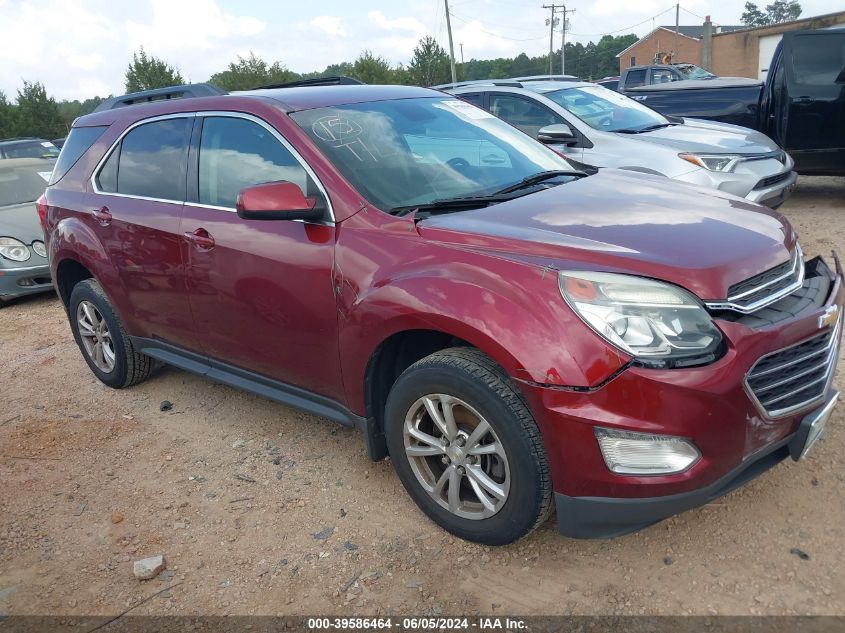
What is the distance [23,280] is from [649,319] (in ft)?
24.2

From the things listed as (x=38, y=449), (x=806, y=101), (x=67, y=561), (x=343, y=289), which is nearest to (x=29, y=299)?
(x=38, y=449)

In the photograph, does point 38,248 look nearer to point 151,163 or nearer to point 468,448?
point 151,163

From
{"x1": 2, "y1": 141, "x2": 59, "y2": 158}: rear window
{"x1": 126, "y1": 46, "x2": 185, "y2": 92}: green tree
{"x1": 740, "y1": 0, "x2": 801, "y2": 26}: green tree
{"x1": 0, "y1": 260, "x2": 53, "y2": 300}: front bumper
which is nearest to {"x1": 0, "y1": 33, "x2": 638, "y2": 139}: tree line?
{"x1": 126, "y1": 46, "x2": 185, "y2": 92}: green tree

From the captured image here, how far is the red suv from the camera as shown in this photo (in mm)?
2285

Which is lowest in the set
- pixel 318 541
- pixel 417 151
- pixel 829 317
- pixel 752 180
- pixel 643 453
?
pixel 318 541

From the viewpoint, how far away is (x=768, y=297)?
2.47 m

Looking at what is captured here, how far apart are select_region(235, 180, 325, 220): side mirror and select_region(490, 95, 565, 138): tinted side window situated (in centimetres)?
453


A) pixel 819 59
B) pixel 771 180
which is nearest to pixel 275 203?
pixel 771 180

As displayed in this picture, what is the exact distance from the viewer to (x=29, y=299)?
8219 millimetres

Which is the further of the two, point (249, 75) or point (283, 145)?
point (249, 75)

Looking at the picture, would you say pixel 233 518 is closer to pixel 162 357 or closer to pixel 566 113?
pixel 162 357

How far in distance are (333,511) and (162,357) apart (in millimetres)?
1691

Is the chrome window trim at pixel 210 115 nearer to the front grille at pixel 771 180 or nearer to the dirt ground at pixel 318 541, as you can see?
the dirt ground at pixel 318 541

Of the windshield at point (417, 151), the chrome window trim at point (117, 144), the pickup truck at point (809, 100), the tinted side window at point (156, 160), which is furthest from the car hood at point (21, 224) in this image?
the pickup truck at point (809, 100)
